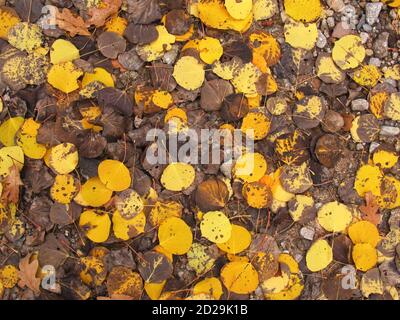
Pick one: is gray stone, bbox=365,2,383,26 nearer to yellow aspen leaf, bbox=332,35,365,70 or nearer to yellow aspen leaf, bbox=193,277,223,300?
yellow aspen leaf, bbox=332,35,365,70

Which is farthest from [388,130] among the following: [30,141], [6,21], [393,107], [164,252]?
[6,21]

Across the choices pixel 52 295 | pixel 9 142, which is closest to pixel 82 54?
pixel 9 142

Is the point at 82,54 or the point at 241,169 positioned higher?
the point at 82,54

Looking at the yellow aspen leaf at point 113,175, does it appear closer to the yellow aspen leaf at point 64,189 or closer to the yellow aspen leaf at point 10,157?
the yellow aspen leaf at point 64,189

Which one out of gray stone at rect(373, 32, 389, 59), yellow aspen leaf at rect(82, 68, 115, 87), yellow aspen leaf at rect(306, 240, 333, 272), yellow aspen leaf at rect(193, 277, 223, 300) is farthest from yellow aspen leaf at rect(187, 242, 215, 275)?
gray stone at rect(373, 32, 389, 59)

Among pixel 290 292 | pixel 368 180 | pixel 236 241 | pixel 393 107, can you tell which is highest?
pixel 393 107

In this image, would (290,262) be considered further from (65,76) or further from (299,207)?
(65,76)

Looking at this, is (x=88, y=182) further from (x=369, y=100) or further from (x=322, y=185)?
(x=369, y=100)
